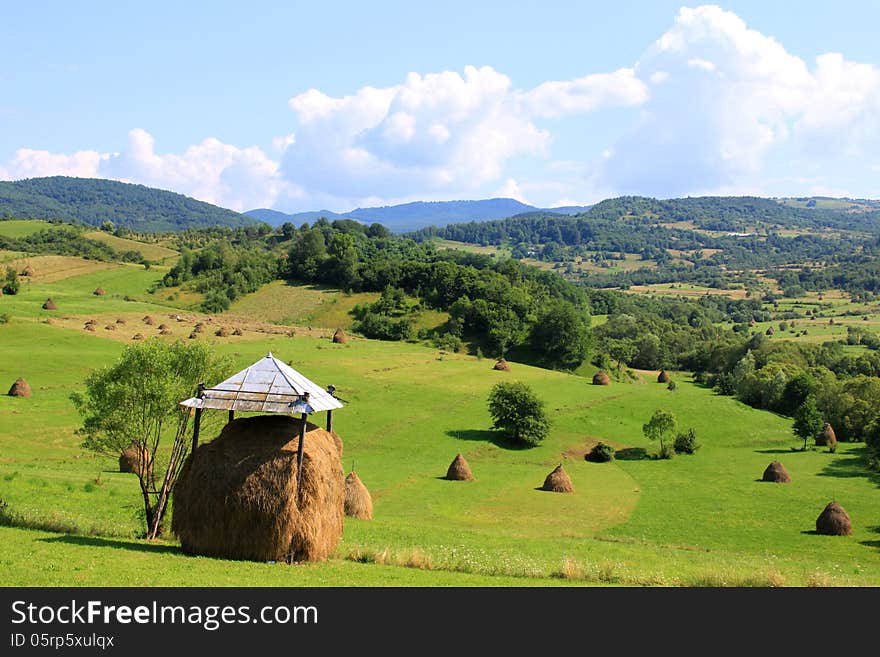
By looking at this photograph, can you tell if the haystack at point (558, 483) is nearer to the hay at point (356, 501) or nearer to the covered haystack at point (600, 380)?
the hay at point (356, 501)

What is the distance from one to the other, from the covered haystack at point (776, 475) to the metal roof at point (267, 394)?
4148 centimetres

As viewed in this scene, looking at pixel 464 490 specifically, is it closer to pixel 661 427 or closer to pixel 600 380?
pixel 661 427

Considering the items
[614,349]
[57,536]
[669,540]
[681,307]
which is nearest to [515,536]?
[669,540]

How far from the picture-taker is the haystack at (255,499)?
18.6 meters

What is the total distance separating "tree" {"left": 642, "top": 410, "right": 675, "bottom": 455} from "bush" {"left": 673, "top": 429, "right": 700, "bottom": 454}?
4.05 feet

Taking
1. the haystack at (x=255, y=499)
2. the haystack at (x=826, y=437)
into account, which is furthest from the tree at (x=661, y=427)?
the haystack at (x=255, y=499)

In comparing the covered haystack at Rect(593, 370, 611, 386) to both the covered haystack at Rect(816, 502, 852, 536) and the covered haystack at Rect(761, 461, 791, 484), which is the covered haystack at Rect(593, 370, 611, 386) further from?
the covered haystack at Rect(816, 502, 852, 536)

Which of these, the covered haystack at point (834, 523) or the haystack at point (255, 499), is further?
the covered haystack at point (834, 523)

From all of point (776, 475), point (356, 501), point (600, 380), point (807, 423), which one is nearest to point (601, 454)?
point (776, 475)

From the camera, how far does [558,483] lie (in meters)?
47.2

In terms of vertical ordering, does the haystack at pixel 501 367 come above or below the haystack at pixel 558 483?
above

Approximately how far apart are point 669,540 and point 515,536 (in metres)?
8.50

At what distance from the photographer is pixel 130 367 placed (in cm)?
2367

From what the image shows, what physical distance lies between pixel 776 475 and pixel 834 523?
13.5m
